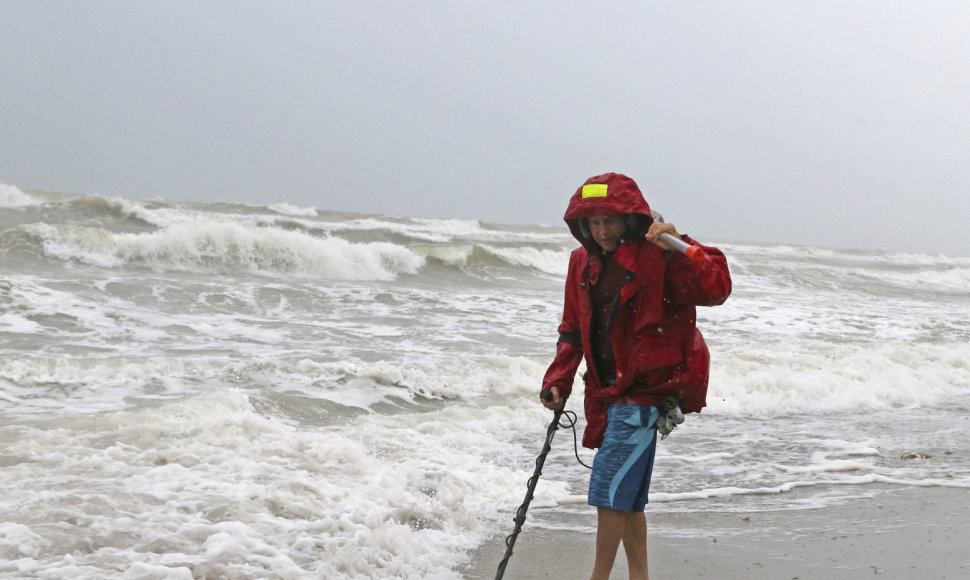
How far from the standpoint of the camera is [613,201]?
292 centimetres

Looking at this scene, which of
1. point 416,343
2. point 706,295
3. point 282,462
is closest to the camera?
point 706,295

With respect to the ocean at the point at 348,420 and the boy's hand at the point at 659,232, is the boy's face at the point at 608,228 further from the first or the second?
the ocean at the point at 348,420

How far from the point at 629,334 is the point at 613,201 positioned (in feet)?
1.54

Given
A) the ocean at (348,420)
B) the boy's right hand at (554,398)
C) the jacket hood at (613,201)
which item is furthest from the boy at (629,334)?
the ocean at (348,420)

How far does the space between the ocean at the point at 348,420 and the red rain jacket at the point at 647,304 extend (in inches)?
61.9

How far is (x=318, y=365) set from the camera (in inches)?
323

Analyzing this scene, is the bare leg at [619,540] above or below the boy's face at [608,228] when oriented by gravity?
below

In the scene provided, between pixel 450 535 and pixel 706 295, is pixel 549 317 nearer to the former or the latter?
pixel 450 535

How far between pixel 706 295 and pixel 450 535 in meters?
2.22

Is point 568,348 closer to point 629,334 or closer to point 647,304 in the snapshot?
point 629,334

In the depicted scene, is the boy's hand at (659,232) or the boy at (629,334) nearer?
the boy's hand at (659,232)

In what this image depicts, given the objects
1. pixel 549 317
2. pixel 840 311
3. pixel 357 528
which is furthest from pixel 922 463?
pixel 840 311

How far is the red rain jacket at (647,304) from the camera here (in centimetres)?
286

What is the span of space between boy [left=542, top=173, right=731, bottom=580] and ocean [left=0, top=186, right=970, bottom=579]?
1232 millimetres
